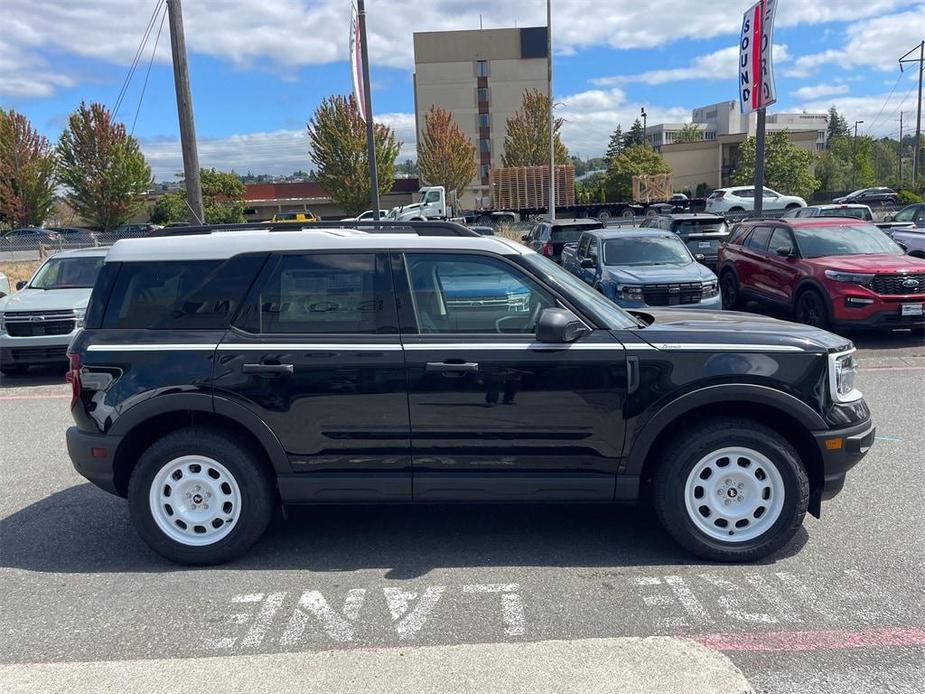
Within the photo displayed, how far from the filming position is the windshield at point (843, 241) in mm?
11398

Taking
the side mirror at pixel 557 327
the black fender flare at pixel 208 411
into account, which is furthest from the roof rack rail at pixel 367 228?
the black fender flare at pixel 208 411

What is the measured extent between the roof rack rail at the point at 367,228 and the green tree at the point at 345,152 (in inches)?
1673

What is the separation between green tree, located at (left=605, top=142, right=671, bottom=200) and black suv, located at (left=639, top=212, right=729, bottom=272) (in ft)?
136

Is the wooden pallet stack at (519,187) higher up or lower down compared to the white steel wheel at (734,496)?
higher up

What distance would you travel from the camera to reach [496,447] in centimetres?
412

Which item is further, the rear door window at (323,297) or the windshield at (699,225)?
the windshield at (699,225)

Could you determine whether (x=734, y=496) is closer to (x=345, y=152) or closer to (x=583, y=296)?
(x=583, y=296)

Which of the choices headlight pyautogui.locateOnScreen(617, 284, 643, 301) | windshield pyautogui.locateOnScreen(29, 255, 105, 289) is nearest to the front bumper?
headlight pyautogui.locateOnScreen(617, 284, 643, 301)

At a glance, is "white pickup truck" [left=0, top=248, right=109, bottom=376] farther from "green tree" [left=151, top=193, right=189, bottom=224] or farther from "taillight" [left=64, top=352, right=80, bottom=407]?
"green tree" [left=151, top=193, right=189, bottom=224]

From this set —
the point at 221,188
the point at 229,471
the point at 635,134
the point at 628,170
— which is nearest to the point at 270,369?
the point at 229,471

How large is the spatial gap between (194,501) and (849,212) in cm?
2430

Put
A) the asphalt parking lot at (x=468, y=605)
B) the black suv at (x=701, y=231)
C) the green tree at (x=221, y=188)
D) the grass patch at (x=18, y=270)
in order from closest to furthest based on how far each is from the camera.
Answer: the asphalt parking lot at (x=468, y=605) < the black suv at (x=701, y=231) < the grass patch at (x=18, y=270) < the green tree at (x=221, y=188)

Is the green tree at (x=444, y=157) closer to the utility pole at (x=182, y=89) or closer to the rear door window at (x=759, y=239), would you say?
the utility pole at (x=182, y=89)

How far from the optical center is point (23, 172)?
4497 cm
